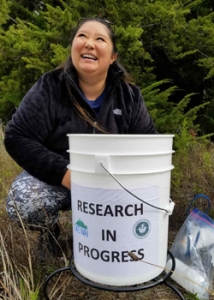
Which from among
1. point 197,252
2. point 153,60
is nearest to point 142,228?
point 197,252

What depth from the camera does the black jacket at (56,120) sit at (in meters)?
1.48

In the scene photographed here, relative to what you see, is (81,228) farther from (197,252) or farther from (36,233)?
(36,233)

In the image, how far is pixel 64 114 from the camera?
167cm

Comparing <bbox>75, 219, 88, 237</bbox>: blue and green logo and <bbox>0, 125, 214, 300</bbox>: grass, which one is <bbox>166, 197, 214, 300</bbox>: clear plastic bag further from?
<bbox>75, 219, 88, 237</bbox>: blue and green logo

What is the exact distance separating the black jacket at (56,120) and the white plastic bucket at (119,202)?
31 cm

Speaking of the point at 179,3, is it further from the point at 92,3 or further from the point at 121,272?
the point at 121,272

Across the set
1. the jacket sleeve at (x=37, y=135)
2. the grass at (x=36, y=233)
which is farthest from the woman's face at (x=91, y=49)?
the grass at (x=36, y=233)

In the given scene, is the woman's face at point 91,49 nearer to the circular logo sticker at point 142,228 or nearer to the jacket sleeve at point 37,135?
the jacket sleeve at point 37,135

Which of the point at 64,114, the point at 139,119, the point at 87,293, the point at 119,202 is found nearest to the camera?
the point at 119,202

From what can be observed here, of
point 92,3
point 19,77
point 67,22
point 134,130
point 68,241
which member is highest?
point 92,3

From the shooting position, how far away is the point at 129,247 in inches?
45.6

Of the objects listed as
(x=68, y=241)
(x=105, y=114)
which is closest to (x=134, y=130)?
(x=105, y=114)

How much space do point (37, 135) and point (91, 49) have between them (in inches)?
19.2

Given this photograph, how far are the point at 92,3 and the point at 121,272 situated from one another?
3044mm
